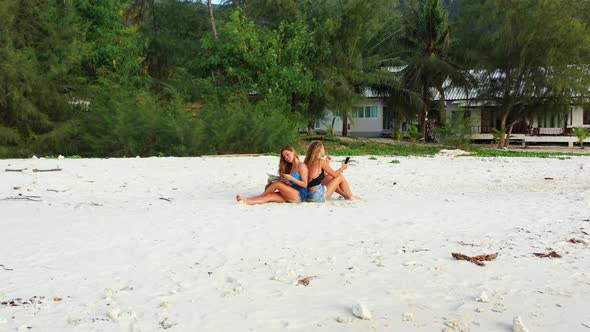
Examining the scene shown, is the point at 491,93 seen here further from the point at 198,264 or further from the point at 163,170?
the point at 198,264

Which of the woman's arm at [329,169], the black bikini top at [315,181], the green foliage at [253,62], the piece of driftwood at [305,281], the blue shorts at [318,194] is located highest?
the green foliage at [253,62]

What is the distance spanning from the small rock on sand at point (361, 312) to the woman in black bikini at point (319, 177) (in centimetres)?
449

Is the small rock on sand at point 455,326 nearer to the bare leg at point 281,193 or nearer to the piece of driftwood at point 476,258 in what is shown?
the piece of driftwood at point 476,258

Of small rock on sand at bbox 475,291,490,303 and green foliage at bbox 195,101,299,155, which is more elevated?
green foliage at bbox 195,101,299,155

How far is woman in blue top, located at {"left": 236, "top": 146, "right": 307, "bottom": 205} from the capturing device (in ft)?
25.3

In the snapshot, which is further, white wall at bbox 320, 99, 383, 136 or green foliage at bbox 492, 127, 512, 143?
white wall at bbox 320, 99, 383, 136

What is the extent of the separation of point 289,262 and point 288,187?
3362mm

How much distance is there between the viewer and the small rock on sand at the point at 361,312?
3.21 meters

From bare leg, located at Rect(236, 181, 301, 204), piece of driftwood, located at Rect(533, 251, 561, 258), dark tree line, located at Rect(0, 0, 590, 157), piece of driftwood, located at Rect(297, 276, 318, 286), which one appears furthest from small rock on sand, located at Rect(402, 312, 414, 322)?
dark tree line, located at Rect(0, 0, 590, 157)

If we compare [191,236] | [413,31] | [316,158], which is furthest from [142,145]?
[413,31]

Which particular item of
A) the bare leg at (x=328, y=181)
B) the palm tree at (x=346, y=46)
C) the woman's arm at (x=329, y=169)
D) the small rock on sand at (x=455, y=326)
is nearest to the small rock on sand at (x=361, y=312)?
the small rock on sand at (x=455, y=326)

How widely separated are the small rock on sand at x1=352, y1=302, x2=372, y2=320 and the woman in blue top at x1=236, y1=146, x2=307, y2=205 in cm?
441

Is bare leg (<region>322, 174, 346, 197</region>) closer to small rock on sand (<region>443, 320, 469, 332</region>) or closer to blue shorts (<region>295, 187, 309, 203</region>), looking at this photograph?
blue shorts (<region>295, 187, 309, 203</region>)

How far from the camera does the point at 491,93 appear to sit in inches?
1096
